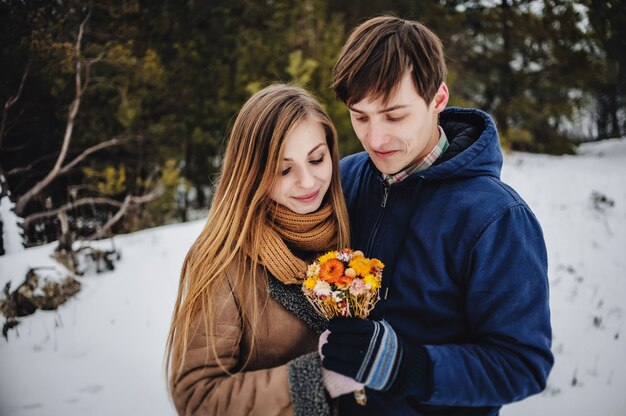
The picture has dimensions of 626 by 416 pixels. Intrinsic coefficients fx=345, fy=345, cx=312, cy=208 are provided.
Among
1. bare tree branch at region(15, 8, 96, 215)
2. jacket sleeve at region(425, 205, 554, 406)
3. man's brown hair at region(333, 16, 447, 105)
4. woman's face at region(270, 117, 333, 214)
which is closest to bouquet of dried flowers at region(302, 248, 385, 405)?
jacket sleeve at region(425, 205, 554, 406)

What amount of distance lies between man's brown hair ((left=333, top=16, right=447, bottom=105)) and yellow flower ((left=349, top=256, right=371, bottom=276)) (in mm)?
770

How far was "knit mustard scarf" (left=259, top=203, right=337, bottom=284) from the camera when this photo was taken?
5.31 feet

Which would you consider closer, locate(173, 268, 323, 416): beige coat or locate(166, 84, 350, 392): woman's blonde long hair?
locate(173, 268, 323, 416): beige coat

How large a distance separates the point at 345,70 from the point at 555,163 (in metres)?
8.96

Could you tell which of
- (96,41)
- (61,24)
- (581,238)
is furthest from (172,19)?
(581,238)

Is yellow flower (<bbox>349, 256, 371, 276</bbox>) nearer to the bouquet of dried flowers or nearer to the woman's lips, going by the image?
the bouquet of dried flowers

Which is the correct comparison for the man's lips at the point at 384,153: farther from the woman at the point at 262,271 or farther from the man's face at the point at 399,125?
the woman at the point at 262,271

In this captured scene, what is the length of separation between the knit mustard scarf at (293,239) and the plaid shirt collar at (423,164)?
38 cm

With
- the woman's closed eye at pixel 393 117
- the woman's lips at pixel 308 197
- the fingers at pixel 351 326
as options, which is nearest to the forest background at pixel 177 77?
the woman's closed eye at pixel 393 117

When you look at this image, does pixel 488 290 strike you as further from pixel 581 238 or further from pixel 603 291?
pixel 581 238

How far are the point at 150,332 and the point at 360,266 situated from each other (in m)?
3.12

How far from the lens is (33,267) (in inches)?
153

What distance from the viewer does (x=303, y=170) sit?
1.69 meters

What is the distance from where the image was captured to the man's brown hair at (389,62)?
1.59 m
